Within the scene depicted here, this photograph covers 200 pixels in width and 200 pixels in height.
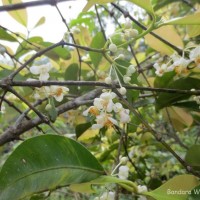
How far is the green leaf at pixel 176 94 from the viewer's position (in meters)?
0.89

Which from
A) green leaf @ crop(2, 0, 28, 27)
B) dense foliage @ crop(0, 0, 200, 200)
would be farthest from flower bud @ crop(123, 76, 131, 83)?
green leaf @ crop(2, 0, 28, 27)

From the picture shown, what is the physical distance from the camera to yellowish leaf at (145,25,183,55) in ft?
3.09

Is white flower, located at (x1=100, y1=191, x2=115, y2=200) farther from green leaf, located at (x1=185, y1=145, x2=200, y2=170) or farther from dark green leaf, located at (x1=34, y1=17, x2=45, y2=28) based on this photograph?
dark green leaf, located at (x1=34, y1=17, x2=45, y2=28)

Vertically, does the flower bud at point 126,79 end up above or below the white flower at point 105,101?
above

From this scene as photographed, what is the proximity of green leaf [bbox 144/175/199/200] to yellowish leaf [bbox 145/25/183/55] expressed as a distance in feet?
1.45

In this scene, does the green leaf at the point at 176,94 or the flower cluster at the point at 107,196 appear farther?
the green leaf at the point at 176,94

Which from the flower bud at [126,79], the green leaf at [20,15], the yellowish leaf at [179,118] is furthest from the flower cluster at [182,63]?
the green leaf at [20,15]

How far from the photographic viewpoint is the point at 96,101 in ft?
2.37

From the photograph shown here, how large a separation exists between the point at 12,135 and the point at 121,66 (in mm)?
314

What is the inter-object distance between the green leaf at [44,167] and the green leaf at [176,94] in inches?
17.1

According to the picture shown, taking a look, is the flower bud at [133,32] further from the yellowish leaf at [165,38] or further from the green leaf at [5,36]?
the green leaf at [5,36]

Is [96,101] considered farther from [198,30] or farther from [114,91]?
[198,30]

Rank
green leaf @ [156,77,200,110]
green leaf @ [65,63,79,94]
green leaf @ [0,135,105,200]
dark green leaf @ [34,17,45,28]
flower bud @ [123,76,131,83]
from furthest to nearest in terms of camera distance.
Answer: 1. dark green leaf @ [34,17,45,28]
2. green leaf @ [65,63,79,94]
3. green leaf @ [156,77,200,110]
4. flower bud @ [123,76,131,83]
5. green leaf @ [0,135,105,200]

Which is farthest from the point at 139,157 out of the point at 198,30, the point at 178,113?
the point at 198,30
